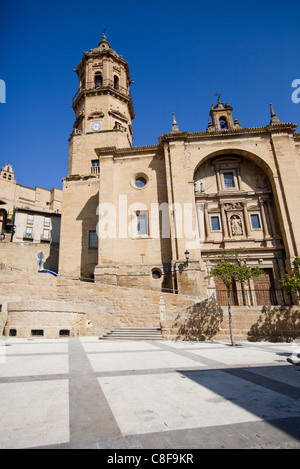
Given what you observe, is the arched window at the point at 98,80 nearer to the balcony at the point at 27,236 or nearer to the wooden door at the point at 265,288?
the balcony at the point at 27,236

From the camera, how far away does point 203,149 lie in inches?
823

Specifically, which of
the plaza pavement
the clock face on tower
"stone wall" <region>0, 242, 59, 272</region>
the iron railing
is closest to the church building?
the iron railing

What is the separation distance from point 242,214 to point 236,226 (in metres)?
1.21

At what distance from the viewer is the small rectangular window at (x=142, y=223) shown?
20219mm

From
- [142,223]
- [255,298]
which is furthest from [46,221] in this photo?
[255,298]

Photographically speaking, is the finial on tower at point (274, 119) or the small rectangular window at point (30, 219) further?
the small rectangular window at point (30, 219)

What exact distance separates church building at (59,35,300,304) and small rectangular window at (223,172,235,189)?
92 mm

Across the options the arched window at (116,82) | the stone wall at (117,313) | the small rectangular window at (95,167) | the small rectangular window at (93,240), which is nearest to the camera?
the stone wall at (117,313)

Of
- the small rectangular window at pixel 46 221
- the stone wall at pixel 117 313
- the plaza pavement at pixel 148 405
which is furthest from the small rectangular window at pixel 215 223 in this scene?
the small rectangular window at pixel 46 221

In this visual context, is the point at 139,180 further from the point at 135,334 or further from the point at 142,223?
the point at 135,334

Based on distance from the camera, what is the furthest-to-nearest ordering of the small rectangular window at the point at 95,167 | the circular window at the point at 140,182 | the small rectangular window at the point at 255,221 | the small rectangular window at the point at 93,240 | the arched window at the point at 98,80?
the arched window at the point at 98,80, the small rectangular window at the point at 95,167, the circular window at the point at 140,182, the small rectangular window at the point at 93,240, the small rectangular window at the point at 255,221

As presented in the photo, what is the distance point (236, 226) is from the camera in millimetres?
20062

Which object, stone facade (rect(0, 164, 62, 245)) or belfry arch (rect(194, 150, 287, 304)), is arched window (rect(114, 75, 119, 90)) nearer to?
belfry arch (rect(194, 150, 287, 304))

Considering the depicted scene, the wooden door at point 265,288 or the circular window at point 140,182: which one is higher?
the circular window at point 140,182
